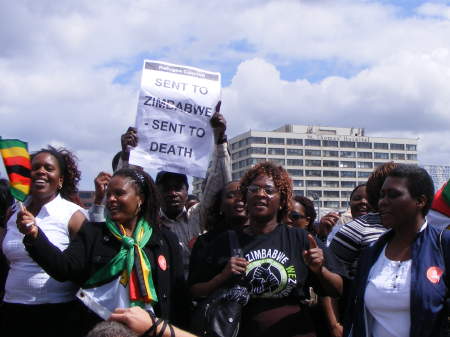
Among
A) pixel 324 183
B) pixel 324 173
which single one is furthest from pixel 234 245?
pixel 324 173

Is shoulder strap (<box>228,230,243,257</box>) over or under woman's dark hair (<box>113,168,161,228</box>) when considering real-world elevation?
under

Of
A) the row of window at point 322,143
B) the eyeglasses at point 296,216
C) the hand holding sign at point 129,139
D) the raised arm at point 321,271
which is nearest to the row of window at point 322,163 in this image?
the row of window at point 322,143

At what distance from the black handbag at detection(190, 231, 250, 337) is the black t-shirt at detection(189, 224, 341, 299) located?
0.13m

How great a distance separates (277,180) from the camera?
4.89 meters

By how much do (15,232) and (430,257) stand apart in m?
2.81

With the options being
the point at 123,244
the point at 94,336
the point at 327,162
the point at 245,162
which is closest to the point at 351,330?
the point at 123,244

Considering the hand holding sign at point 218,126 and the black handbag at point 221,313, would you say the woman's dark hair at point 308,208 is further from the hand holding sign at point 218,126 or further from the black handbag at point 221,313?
the black handbag at point 221,313

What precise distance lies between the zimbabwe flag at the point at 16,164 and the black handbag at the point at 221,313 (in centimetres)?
136

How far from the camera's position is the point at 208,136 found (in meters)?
6.34

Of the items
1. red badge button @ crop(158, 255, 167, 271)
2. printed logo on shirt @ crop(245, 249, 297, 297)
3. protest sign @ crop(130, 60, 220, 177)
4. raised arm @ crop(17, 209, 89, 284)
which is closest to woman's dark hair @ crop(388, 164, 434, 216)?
printed logo on shirt @ crop(245, 249, 297, 297)

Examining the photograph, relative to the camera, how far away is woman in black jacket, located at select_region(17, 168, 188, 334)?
438cm

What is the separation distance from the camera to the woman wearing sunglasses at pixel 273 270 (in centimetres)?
445

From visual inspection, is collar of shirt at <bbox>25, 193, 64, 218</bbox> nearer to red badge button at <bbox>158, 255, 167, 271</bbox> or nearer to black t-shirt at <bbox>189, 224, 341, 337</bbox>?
red badge button at <bbox>158, 255, 167, 271</bbox>

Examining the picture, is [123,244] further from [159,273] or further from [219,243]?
[219,243]
